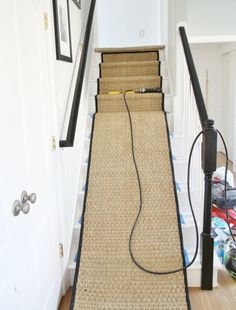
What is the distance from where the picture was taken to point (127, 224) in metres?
2.16

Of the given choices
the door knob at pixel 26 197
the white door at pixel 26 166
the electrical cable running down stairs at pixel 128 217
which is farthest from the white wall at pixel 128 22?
the door knob at pixel 26 197

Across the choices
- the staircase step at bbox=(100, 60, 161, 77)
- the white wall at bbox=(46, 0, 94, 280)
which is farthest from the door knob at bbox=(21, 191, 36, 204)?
the staircase step at bbox=(100, 60, 161, 77)

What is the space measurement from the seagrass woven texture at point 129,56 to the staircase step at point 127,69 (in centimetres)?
19

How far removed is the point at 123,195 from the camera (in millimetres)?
2328

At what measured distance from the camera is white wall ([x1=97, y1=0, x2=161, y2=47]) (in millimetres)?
5242

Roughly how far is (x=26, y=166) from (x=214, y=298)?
1.40 m

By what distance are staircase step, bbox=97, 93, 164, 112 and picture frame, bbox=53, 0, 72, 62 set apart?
853 mm

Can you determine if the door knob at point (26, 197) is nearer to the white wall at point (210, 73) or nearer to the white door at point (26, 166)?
the white door at point (26, 166)

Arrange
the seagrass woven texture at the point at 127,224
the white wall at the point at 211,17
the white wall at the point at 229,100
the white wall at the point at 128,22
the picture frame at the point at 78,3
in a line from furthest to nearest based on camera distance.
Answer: the white wall at the point at 229,100, the white wall at the point at 128,22, the white wall at the point at 211,17, the picture frame at the point at 78,3, the seagrass woven texture at the point at 127,224

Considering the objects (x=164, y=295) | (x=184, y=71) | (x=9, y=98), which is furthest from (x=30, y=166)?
(x=184, y=71)

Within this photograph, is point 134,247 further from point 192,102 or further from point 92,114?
point 92,114

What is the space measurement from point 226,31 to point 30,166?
9.86ft

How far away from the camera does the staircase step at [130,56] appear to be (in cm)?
382

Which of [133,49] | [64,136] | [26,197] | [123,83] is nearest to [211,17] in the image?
[133,49]
